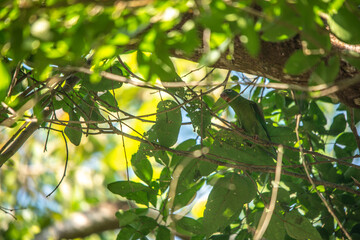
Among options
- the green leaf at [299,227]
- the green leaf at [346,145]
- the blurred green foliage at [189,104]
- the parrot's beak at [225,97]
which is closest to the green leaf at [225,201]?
the blurred green foliage at [189,104]

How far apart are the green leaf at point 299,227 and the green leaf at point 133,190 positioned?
0.72 metres

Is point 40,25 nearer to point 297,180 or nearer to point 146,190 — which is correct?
point 146,190

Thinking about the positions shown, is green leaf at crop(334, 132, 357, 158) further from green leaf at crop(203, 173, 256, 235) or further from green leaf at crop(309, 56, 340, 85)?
green leaf at crop(309, 56, 340, 85)

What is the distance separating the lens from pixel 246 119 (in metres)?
2.31

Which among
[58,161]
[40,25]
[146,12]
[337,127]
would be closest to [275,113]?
[337,127]

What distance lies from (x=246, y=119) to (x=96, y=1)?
1.48 m

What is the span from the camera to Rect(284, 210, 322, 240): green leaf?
5.58 ft

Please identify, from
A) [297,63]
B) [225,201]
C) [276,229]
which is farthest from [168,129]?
[297,63]

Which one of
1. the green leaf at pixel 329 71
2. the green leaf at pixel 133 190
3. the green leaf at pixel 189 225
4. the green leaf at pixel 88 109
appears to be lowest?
the green leaf at pixel 133 190

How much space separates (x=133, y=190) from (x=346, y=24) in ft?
4.23

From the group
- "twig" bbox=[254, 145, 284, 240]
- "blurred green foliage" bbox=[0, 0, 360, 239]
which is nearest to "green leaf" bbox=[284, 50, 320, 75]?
"blurred green foliage" bbox=[0, 0, 360, 239]

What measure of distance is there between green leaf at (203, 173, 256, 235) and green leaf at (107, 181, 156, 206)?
1.26 ft

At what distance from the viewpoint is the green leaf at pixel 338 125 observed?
93.0 inches

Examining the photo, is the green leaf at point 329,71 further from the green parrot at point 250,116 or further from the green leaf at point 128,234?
the green leaf at point 128,234
